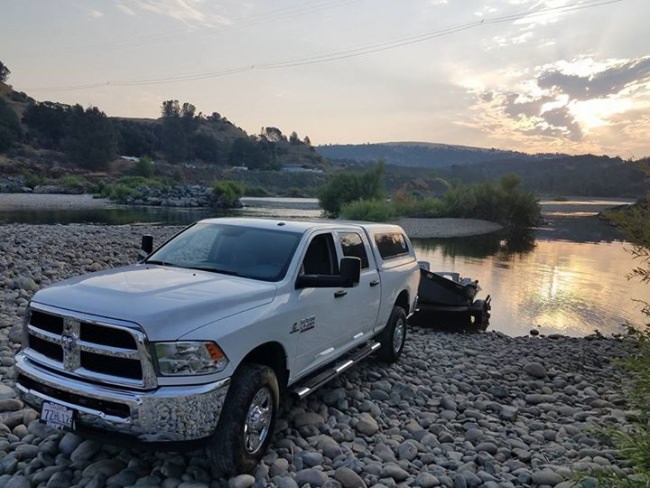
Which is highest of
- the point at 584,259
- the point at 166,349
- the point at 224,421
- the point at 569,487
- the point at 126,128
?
the point at 126,128

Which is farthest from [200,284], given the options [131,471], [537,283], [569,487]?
[537,283]

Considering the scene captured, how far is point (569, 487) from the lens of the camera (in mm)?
3906

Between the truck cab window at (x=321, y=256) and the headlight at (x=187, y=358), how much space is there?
5.53 ft

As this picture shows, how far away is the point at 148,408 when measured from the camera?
317 cm

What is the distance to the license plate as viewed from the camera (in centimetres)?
333

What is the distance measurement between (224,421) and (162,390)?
0.55 meters

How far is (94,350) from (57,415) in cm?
54

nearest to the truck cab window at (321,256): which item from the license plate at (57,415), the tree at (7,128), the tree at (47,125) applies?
the license plate at (57,415)

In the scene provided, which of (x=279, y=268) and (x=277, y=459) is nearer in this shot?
(x=277, y=459)

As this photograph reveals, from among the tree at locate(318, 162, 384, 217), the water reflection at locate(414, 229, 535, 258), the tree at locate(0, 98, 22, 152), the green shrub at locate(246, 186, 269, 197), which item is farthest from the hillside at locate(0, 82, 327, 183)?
the water reflection at locate(414, 229, 535, 258)

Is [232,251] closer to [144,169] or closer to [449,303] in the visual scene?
[449,303]

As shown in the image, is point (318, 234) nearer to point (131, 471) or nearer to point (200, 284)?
point (200, 284)

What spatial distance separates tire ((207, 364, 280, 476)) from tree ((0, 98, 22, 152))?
102565 millimetres

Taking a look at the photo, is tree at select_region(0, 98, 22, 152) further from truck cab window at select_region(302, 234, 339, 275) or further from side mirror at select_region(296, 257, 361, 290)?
side mirror at select_region(296, 257, 361, 290)
